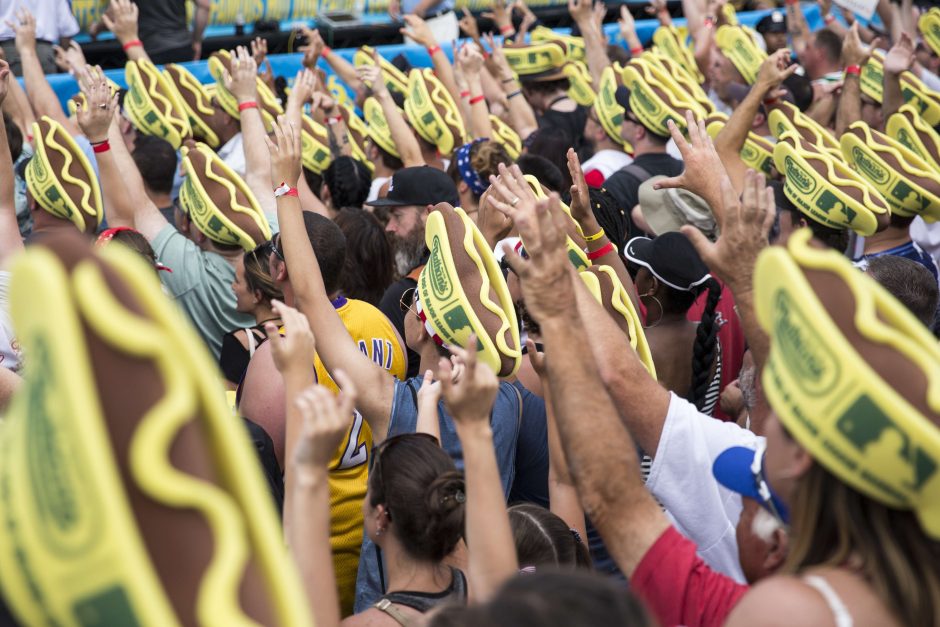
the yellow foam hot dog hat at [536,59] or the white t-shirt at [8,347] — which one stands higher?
the white t-shirt at [8,347]

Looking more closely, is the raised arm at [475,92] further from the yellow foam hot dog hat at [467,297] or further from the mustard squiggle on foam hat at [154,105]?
the yellow foam hot dog hat at [467,297]

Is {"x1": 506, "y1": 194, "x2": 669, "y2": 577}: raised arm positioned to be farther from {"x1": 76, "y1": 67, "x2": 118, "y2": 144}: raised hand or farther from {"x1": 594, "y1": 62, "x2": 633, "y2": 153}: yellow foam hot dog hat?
{"x1": 594, "y1": 62, "x2": 633, "y2": 153}: yellow foam hot dog hat

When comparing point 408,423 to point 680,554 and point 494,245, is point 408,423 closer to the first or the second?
point 680,554

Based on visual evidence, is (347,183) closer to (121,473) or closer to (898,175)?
(898,175)

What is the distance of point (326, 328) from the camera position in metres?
3.44

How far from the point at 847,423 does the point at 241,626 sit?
898 millimetres

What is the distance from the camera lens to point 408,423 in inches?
133

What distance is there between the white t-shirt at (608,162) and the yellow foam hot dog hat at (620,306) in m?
3.56

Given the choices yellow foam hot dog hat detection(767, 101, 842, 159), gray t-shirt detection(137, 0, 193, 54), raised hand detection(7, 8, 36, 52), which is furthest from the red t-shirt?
gray t-shirt detection(137, 0, 193, 54)

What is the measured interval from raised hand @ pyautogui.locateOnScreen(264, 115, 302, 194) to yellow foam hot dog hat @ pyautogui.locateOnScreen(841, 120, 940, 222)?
2.84m

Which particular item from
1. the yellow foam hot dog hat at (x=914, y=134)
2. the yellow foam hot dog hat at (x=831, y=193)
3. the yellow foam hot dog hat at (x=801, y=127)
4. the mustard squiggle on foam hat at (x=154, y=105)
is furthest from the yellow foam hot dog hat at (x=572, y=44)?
the yellow foam hot dog hat at (x=831, y=193)

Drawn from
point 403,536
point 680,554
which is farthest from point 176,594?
point 403,536

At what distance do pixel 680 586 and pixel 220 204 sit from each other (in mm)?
3132

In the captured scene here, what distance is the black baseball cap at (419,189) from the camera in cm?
570
